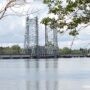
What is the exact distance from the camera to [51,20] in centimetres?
1286

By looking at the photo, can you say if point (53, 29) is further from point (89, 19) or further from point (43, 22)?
point (89, 19)

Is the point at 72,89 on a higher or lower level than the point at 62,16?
lower

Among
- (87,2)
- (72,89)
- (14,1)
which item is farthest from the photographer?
(72,89)

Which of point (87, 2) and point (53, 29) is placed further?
point (53, 29)

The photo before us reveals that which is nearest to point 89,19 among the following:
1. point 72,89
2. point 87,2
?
point 87,2

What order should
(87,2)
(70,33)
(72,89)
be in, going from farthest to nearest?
(72,89) < (70,33) < (87,2)

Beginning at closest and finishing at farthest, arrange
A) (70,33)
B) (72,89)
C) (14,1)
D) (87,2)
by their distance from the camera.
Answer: (14,1) < (87,2) < (70,33) < (72,89)

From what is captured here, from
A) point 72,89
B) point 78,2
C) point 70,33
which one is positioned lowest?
point 72,89

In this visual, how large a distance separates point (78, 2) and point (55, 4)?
0.79m

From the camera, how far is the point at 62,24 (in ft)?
41.5

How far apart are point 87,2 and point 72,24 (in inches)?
33.4

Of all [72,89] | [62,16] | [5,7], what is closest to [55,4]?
[62,16]

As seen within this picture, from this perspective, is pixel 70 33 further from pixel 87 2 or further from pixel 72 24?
pixel 87 2

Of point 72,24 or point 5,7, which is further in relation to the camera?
point 72,24
